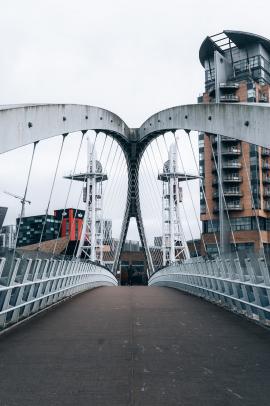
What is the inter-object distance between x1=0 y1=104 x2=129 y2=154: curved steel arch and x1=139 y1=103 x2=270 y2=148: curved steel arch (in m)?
4.26

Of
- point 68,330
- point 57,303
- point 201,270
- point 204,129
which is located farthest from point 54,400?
point 204,129

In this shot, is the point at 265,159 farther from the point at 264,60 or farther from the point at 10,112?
the point at 10,112

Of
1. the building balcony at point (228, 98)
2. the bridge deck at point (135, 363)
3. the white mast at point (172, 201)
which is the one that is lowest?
the bridge deck at point (135, 363)

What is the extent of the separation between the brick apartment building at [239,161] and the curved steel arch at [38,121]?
40670 millimetres

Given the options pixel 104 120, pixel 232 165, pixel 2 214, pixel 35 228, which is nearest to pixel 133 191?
pixel 232 165

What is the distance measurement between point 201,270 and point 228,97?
5102 centimetres

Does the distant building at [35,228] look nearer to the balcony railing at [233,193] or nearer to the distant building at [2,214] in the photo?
the balcony railing at [233,193]

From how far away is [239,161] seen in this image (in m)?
64.6

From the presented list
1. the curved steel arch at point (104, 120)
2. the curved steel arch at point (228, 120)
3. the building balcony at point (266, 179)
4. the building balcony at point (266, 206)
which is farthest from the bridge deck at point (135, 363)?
the building balcony at point (266, 179)

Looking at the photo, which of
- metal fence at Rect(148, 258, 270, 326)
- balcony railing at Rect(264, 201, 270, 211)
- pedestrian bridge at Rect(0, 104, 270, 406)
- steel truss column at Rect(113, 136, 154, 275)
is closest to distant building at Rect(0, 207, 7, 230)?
pedestrian bridge at Rect(0, 104, 270, 406)

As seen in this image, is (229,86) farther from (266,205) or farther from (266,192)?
(266,205)

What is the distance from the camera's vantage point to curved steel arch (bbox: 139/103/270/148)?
13188 millimetres

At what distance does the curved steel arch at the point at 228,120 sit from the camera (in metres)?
13.2

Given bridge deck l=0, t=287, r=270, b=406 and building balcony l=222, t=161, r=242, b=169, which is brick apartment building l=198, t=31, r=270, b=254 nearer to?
building balcony l=222, t=161, r=242, b=169
